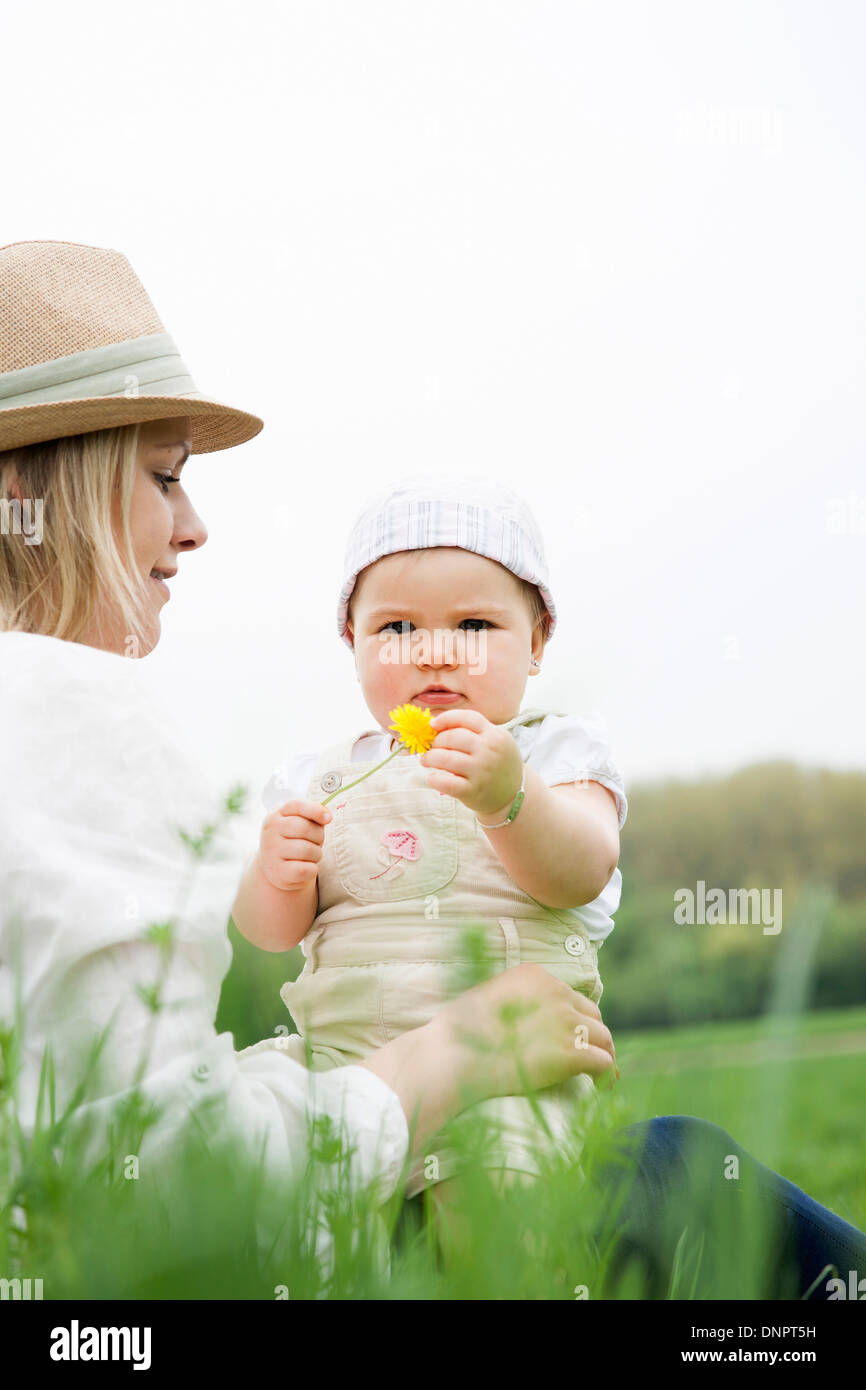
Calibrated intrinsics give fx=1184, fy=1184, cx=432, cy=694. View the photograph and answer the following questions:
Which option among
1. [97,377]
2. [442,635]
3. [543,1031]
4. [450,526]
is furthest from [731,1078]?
[97,377]

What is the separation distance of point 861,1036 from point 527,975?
1360 centimetres

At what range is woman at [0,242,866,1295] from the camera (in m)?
1.33

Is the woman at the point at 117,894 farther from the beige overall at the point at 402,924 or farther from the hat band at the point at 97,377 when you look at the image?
the beige overall at the point at 402,924

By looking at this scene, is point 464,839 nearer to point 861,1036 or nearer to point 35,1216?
point 35,1216

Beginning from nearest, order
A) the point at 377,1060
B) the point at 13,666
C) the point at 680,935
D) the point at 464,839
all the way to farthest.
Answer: the point at 680,935 → the point at 13,666 → the point at 377,1060 → the point at 464,839

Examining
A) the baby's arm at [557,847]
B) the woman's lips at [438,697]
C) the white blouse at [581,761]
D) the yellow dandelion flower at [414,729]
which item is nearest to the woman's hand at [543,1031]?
the baby's arm at [557,847]

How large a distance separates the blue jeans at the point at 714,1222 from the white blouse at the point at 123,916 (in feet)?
1.12

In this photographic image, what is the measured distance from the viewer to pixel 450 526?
7.50 ft

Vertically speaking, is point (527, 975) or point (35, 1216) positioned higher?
point (527, 975)

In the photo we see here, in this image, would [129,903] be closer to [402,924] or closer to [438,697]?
[402,924]

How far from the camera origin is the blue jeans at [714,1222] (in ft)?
3.88

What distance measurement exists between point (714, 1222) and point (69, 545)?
1.34 metres
